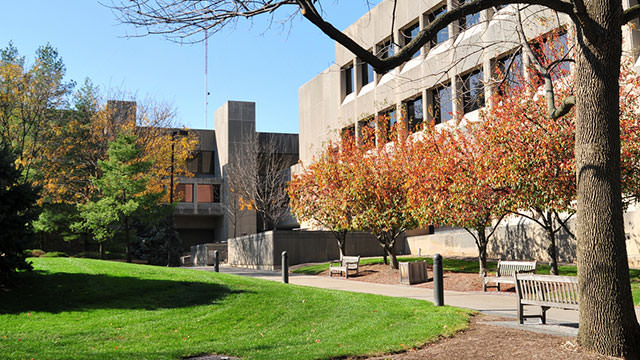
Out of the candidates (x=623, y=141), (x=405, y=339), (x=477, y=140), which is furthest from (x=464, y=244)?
(x=405, y=339)

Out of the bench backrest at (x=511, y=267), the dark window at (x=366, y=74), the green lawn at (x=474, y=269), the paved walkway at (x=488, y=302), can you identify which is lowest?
the paved walkway at (x=488, y=302)

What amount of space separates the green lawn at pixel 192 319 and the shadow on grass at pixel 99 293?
0.07 feet

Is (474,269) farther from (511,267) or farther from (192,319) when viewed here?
(192,319)

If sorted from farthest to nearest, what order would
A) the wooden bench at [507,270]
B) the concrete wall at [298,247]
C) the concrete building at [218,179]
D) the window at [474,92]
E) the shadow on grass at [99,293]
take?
the concrete building at [218,179] → the concrete wall at [298,247] → the wooden bench at [507,270] → the window at [474,92] → the shadow on grass at [99,293]

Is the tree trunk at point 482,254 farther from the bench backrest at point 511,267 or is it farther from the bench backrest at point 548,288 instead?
the bench backrest at point 548,288

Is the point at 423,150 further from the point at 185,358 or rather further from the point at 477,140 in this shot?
the point at 185,358

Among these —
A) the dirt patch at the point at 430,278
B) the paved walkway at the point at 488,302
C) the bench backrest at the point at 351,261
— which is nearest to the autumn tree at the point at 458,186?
the dirt patch at the point at 430,278

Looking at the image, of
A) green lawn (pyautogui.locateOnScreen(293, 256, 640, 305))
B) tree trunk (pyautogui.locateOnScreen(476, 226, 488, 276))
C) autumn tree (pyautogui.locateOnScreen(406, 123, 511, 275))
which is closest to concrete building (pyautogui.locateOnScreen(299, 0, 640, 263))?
autumn tree (pyautogui.locateOnScreen(406, 123, 511, 275))

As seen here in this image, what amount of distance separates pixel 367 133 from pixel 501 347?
19.2 m

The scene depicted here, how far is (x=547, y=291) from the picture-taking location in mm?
9406

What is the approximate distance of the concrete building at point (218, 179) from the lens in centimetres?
5581

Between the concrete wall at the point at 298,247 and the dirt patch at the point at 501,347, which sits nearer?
the dirt patch at the point at 501,347

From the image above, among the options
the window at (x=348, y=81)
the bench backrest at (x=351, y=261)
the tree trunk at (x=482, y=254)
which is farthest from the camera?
the window at (x=348, y=81)

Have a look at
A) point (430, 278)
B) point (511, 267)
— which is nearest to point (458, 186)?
point (511, 267)
